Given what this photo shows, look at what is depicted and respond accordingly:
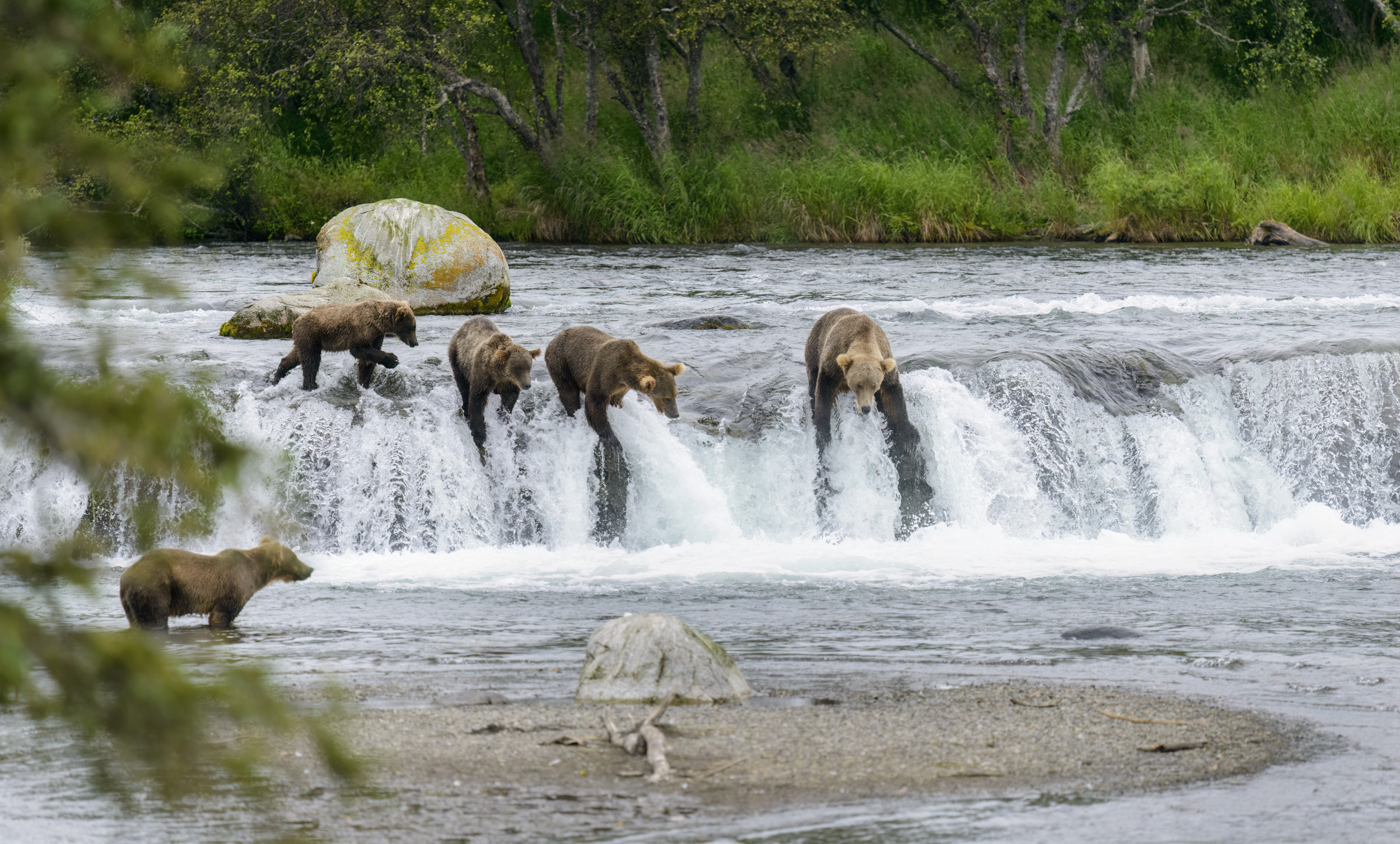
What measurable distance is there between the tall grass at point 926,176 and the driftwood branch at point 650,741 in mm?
26634

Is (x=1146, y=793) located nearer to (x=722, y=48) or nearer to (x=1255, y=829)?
(x=1255, y=829)

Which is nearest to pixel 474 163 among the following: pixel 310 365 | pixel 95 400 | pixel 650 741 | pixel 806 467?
pixel 310 365

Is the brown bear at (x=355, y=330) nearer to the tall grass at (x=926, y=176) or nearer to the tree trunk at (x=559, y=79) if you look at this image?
the tall grass at (x=926, y=176)

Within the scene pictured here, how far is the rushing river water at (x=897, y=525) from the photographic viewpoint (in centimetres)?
675

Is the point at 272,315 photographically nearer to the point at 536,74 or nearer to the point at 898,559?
the point at 898,559

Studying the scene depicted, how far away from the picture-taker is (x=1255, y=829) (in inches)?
203

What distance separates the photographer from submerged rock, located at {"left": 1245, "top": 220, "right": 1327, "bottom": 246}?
28.2 m

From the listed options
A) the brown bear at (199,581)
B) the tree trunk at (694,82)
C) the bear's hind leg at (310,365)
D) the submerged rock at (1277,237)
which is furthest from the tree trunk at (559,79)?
the brown bear at (199,581)

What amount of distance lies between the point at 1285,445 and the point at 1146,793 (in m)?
9.29

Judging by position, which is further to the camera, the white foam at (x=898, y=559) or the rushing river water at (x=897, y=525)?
the white foam at (x=898, y=559)

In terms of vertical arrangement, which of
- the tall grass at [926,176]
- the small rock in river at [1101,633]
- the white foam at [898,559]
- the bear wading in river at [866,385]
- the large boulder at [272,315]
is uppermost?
the tall grass at [926,176]

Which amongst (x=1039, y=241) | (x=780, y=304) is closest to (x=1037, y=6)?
(x=1039, y=241)

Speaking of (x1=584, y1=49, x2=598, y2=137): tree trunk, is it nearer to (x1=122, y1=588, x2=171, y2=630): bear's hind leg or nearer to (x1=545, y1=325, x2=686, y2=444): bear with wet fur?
(x1=545, y1=325, x2=686, y2=444): bear with wet fur

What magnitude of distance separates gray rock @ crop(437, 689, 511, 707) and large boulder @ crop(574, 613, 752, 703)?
0.38m
